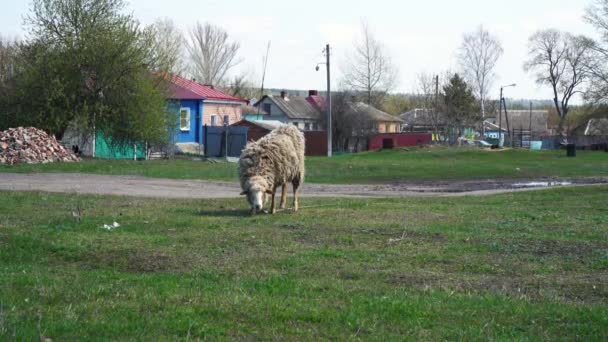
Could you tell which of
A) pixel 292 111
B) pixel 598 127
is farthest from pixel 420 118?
pixel 598 127

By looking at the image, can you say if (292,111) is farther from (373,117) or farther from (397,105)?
(397,105)

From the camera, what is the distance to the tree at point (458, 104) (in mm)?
89500

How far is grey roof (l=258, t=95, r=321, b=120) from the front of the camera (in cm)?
9544

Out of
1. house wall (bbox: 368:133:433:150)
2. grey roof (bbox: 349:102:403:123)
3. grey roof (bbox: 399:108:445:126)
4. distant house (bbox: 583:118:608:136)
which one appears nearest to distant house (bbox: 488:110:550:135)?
grey roof (bbox: 399:108:445:126)

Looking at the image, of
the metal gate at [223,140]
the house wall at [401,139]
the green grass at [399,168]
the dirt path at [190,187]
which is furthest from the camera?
the house wall at [401,139]

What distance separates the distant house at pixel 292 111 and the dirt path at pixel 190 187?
58.5 m

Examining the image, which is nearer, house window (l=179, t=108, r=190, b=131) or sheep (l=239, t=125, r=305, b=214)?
sheep (l=239, t=125, r=305, b=214)

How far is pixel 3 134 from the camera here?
39125mm

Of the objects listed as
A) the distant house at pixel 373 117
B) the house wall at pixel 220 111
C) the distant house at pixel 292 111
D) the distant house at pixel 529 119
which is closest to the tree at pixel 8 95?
the house wall at pixel 220 111

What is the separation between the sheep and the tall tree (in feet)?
85.9

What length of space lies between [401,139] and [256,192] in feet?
224

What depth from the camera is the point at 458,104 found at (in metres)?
90.9

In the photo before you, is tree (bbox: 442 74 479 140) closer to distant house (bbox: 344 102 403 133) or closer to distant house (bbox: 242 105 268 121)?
distant house (bbox: 344 102 403 133)

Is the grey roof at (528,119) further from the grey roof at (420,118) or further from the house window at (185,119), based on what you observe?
the house window at (185,119)
